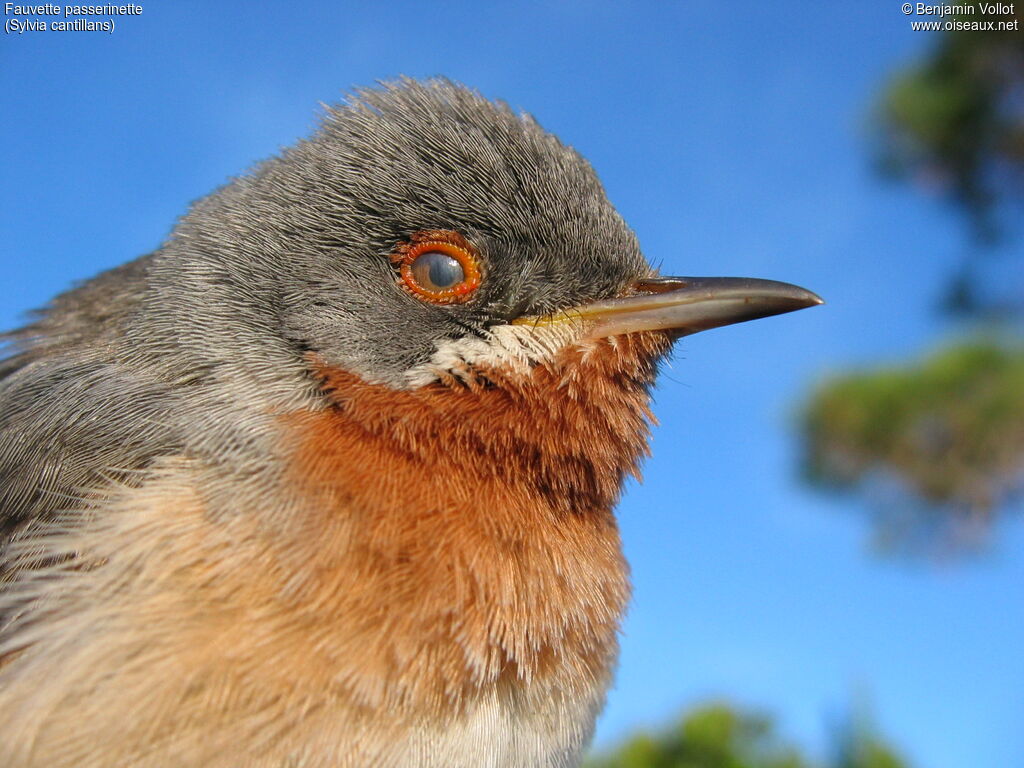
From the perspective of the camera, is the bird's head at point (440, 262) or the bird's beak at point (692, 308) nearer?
the bird's head at point (440, 262)

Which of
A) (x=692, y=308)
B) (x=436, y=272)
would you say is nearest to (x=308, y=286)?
(x=436, y=272)

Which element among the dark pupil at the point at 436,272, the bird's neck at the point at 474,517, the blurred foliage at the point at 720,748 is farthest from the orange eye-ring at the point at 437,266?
the blurred foliage at the point at 720,748

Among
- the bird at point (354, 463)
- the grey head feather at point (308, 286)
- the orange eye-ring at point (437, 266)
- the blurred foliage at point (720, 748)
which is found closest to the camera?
the bird at point (354, 463)

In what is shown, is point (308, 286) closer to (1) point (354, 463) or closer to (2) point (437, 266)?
(2) point (437, 266)

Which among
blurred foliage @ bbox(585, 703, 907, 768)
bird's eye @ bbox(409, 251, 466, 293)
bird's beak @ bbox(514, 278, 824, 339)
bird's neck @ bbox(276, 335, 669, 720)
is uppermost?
bird's eye @ bbox(409, 251, 466, 293)

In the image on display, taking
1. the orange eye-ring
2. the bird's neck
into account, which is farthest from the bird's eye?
the bird's neck

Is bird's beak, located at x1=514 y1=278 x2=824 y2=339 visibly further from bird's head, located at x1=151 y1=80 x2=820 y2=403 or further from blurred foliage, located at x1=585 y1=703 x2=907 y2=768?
blurred foliage, located at x1=585 y1=703 x2=907 y2=768

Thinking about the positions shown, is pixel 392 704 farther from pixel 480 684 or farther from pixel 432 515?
pixel 432 515

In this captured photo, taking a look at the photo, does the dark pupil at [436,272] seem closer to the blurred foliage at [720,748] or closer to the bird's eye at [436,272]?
the bird's eye at [436,272]

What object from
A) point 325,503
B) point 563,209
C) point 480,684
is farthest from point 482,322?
point 480,684

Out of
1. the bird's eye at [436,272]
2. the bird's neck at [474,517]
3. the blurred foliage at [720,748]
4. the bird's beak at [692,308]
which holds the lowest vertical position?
the blurred foliage at [720,748]
